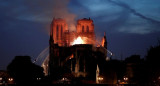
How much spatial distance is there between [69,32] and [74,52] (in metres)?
28.0

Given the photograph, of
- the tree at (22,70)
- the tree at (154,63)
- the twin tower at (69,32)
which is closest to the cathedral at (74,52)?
the twin tower at (69,32)

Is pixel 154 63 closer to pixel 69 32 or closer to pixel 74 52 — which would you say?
pixel 74 52

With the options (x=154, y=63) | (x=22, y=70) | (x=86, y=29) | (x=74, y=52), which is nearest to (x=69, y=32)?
(x=86, y=29)

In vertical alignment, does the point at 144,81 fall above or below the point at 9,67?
below

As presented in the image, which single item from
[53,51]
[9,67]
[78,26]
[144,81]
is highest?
[78,26]

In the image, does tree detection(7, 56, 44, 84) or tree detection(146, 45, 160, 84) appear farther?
tree detection(7, 56, 44, 84)

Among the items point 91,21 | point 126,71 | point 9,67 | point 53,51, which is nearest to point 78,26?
point 91,21

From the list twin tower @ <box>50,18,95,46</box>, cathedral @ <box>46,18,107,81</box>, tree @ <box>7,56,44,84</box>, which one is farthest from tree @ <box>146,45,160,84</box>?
twin tower @ <box>50,18,95,46</box>

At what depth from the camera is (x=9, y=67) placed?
256 ft

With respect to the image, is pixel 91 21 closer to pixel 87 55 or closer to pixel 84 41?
pixel 84 41

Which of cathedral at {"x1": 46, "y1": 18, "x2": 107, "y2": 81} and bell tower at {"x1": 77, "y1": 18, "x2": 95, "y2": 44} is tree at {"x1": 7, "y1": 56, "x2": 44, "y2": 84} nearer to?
cathedral at {"x1": 46, "y1": 18, "x2": 107, "y2": 81}

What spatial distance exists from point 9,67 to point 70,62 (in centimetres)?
4357

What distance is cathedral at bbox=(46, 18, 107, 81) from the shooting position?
356 ft

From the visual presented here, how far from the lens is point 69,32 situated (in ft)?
474
